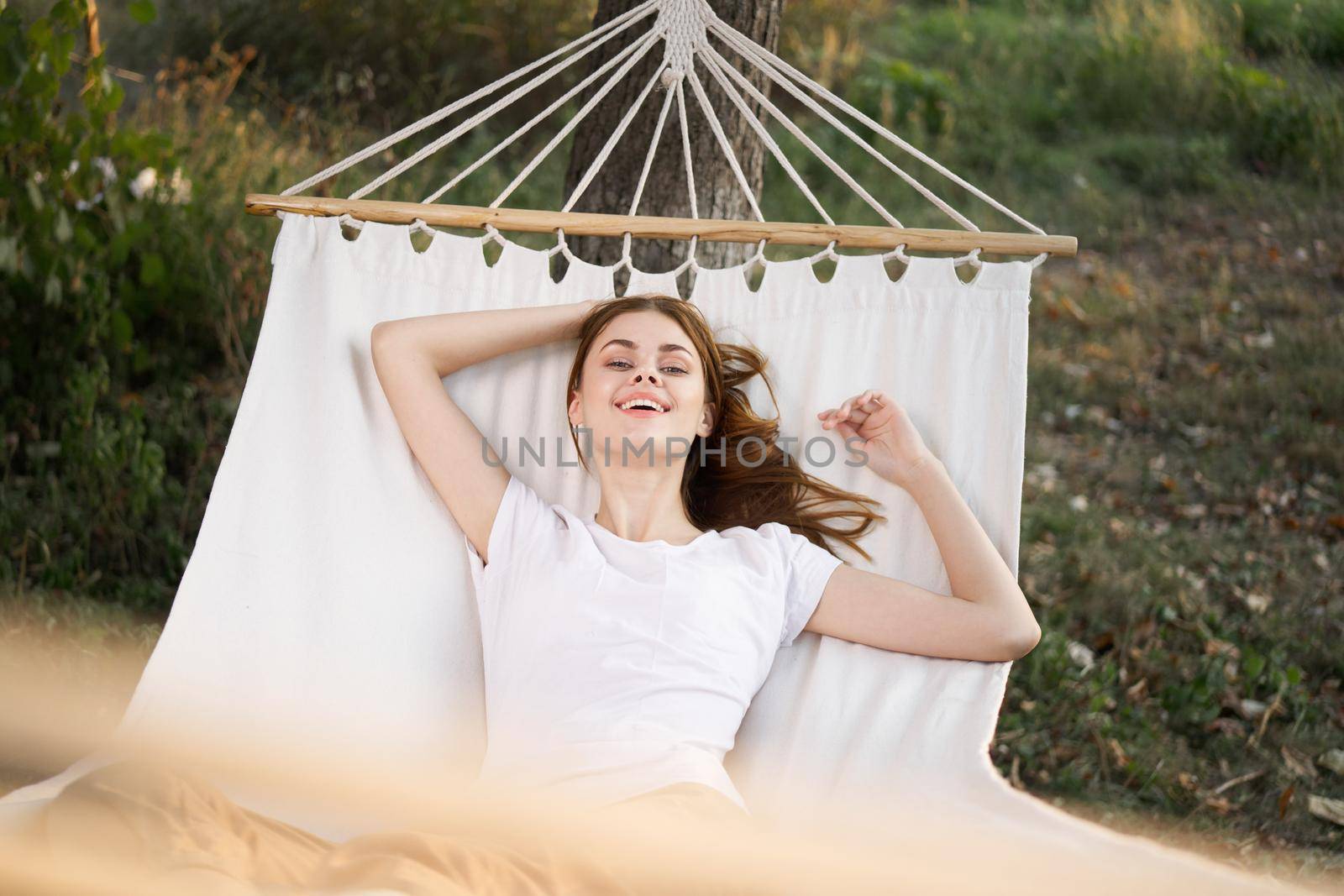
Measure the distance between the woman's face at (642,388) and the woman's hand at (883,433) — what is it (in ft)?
0.81

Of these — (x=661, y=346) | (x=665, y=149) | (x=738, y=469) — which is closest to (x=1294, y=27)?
(x=665, y=149)

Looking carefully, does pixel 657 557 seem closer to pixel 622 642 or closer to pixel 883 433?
pixel 622 642

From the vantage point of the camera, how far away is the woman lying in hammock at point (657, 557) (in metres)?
1.67

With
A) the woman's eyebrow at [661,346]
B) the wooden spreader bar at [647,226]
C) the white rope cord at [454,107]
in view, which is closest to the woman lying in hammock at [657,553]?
the woman's eyebrow at [661,346]

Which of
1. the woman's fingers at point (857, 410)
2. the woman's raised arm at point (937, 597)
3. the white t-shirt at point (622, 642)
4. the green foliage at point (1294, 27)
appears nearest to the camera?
the white t-shirt at point (622, 642)

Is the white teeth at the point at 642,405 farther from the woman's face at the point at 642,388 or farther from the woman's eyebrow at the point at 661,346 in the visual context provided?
the woman's eyebrow at the point at 661,346

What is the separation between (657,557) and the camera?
181 centimetres

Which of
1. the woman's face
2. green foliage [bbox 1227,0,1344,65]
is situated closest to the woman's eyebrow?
the woman's face

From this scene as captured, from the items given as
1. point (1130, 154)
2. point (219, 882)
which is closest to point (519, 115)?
point (1130, 154)

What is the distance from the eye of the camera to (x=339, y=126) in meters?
4.59

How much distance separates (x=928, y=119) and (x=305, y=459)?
4272 millimetres

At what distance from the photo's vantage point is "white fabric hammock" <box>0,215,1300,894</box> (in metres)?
1.77

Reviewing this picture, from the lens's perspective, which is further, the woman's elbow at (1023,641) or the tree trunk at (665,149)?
the tree trunk at (665,149)

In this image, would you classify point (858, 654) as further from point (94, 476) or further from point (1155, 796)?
point (94, 476)
